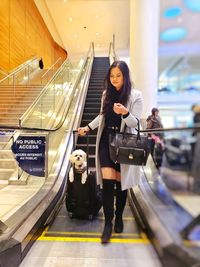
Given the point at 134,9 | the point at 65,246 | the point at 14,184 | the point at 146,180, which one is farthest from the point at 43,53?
the point at 65,246

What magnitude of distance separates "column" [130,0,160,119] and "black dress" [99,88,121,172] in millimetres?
5800

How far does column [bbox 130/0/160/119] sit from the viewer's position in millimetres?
8227

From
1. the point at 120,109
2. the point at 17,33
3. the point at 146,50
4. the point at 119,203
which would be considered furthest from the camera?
the point at 17,33

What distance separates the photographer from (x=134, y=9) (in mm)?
8805

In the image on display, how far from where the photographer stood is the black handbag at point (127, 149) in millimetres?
2271

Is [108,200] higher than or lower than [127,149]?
lower

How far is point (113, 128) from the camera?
2420 mm

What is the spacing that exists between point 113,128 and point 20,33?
1203cm

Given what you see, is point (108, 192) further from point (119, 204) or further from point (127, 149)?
point (127, 149)

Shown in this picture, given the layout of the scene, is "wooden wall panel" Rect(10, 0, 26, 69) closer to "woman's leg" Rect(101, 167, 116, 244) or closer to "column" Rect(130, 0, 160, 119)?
"column" Rect(130, 0, 160, 119)

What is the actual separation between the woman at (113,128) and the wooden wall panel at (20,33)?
941 centimetres

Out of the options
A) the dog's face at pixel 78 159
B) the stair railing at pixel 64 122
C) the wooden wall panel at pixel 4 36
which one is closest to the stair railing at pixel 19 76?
the wooden wall panel at pixel 4 36

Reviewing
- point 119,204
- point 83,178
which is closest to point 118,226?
point 119,204

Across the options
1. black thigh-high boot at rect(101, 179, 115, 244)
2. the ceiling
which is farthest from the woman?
the ceiling
